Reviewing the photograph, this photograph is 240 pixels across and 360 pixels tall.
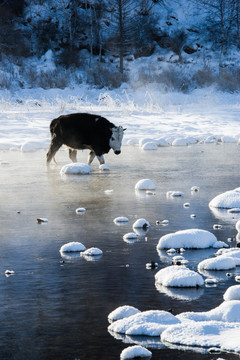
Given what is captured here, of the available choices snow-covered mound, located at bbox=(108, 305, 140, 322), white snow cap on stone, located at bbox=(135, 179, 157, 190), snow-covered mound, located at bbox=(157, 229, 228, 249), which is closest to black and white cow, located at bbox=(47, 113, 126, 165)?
white snow cap on stone, located at bbox=(135, 179, 157, 190)

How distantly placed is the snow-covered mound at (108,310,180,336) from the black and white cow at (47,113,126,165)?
948 centimetres

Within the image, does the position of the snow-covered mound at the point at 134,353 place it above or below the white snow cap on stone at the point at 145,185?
above

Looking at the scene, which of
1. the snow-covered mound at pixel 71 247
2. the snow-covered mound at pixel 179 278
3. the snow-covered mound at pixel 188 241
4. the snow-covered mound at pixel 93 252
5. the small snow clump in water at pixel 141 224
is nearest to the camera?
the snow-covered mound at pixel 179 278

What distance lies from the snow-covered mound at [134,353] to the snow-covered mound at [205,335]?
258 mm

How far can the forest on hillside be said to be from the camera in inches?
1718

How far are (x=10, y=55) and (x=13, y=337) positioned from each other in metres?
41.0

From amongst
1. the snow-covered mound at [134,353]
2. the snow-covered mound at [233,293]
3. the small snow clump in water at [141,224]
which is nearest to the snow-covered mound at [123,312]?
the snow-covered mound at [134,353]

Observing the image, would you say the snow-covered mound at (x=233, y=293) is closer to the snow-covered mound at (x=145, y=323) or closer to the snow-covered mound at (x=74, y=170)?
the snow-covered mound at (x=145, y=323)

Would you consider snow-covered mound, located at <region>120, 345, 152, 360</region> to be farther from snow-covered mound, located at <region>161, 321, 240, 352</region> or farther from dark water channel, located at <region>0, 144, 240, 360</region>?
snow-covered mound, located at <region>161, 321, 240, 352</region>

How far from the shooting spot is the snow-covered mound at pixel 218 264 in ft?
Answer: 18.3

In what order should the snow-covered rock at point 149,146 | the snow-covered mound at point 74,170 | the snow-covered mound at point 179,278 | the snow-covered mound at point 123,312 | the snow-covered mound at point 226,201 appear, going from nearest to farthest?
the snow-covered mound at point 123,312, the snow-covered mound at point 179,278, the snow-covered mound at point 226,201, the snow-covered mound at point 74,170, the snow-covered rock at point 149,146

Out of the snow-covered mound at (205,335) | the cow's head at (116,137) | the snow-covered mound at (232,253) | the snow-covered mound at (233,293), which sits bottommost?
the cow's head at (116,137)

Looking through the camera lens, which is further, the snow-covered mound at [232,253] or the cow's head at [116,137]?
the cow's head at [116,137]

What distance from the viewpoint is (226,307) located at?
14.4 ft
